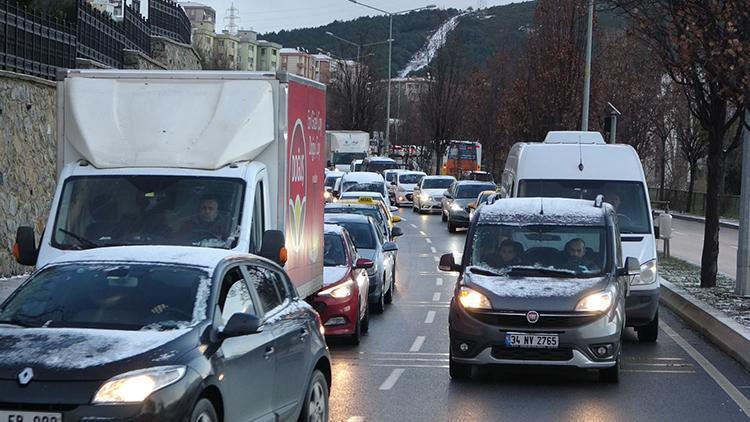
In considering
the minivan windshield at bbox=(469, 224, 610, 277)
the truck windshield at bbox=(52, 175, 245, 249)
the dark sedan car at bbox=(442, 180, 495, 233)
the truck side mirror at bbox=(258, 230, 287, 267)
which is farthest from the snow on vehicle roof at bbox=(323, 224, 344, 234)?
the dark sedan car at bbox=(442, 180, 495, 233)

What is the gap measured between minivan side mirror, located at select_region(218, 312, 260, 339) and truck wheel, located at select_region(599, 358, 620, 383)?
6.19 m

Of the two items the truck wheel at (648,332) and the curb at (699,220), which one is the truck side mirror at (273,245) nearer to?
the truck wheel at (648,332)

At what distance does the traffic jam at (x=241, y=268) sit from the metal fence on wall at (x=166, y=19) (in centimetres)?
2155

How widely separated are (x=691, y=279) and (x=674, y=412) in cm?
1275

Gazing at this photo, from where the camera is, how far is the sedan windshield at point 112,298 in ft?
24.6

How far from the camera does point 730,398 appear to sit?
1208cm

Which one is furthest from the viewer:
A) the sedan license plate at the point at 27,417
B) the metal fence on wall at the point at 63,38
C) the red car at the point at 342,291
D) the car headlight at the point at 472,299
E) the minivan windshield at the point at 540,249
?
the metal fence on wall at the point at 63,38

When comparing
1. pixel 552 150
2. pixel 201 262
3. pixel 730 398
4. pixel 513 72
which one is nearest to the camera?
pixel 201 262

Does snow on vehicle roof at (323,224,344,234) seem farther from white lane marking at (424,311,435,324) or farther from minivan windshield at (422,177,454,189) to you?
minivan windshield at (422,177,454,189)

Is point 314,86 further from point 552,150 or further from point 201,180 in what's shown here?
point 552,150

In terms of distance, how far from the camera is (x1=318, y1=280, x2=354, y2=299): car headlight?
1545 centimetres

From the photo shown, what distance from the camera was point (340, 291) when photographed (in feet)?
50.9

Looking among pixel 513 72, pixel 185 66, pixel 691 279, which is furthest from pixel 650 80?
pixel 691 279

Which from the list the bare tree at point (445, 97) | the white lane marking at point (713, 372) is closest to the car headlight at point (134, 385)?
the white lane marking at point (713, 372)
